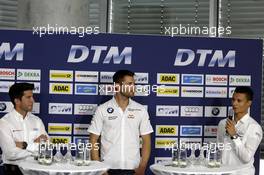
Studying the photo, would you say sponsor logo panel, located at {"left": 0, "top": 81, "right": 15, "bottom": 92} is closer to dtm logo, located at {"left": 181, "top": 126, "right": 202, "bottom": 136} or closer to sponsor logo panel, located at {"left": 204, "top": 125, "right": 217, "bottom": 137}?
dtm logo, located at {"left": 181, "top": 126, "right": 202, "bottom": 136}

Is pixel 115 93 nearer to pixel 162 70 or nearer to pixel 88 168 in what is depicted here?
pixel 162 70

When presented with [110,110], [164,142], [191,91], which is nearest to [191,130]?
[164,142]

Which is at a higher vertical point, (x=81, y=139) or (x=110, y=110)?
(x=110, y=110)

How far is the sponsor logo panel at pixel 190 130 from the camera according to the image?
6.88 metres

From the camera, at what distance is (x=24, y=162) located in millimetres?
5508

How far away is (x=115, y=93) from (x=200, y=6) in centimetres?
294

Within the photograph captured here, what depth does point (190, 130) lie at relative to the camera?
689 centimetres

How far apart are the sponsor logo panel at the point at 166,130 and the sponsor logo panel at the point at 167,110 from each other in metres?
0.13

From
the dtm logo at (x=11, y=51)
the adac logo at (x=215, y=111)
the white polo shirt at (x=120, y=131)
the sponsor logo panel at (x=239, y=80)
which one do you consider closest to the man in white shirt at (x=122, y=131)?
the white polo shirt at (x=120, y=131)

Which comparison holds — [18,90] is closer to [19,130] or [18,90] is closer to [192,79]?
[19,130]

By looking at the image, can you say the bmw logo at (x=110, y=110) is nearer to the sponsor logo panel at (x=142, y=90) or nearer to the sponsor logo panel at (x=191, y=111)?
the sponsor logo panel at (x=142, y=90)

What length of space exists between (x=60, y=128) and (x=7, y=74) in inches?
31.8

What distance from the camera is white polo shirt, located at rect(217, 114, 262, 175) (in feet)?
19.4

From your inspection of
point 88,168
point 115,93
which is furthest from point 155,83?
point 88,168
